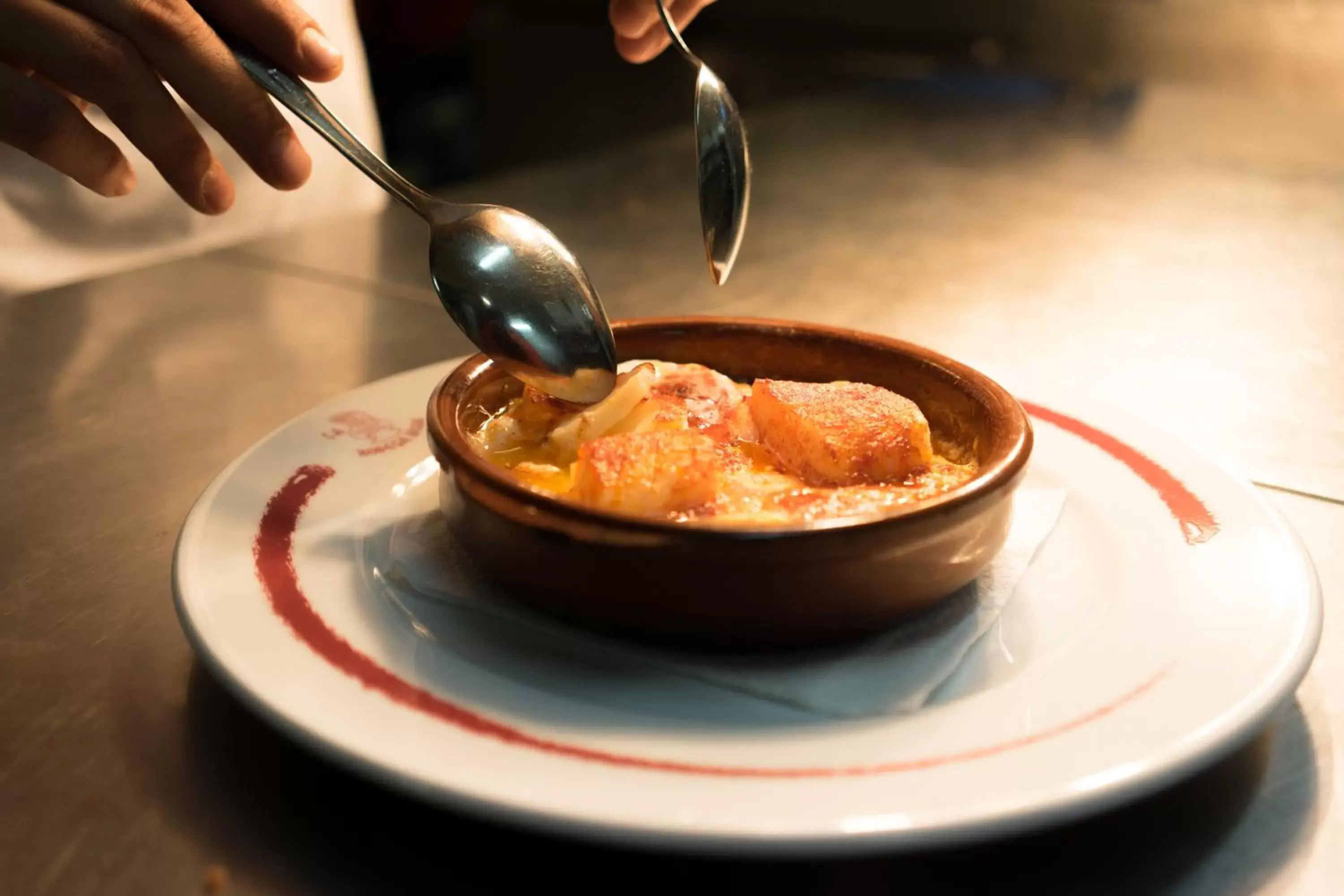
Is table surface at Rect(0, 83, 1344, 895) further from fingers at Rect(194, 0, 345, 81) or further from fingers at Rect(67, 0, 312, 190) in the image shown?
fingers at Rect(194, 0, 345, 81)

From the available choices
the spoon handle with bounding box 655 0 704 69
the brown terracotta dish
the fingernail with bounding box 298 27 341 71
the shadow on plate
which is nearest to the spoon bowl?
the brown terracotta dish

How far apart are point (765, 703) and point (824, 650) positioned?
0.10 metres

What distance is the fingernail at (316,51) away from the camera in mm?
1377

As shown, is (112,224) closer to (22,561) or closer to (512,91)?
(22,561)

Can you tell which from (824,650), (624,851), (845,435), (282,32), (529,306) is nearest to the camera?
(624,851)

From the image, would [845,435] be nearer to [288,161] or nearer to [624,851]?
[624,851]

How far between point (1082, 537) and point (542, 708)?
0.60 metres

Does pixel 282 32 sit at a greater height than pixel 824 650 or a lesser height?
greater

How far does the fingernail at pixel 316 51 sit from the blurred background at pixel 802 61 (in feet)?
9.35

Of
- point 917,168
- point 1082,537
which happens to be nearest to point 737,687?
point 1082,537

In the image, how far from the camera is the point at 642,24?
1.86 meters

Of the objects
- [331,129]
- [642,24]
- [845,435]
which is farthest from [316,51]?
[845,435]

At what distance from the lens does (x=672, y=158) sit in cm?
343

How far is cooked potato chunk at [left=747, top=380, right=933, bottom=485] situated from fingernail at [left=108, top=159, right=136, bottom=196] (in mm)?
911
